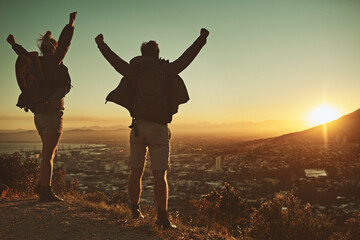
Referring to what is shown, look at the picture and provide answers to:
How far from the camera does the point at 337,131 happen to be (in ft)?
300

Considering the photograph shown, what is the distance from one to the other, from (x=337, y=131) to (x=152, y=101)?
10249 cm

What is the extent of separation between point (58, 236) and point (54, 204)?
1.25 metres

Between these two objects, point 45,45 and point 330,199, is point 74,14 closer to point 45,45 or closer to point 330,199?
point 45,45

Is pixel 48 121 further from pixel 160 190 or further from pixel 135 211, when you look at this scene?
pixel 160 190

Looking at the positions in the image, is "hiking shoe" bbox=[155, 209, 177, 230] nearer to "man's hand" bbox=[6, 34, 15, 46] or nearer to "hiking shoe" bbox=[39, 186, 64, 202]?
"hiking shoe" bbox=[39, 186, 64, 202]

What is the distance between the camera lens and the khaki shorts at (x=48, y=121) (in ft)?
13.5

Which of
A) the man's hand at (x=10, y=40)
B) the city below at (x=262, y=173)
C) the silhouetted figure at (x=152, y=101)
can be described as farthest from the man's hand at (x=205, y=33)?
the city below at (x=262, y=173)

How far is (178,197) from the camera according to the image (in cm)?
4150

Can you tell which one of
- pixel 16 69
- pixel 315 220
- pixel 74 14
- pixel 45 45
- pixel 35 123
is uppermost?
pixel 74 14

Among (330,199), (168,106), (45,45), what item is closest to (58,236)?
(168,106)

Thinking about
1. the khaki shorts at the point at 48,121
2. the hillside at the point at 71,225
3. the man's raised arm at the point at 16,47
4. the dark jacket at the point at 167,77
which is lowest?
the hillside at the point at 71,225

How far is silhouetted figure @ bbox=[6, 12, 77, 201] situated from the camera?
13.4 ft

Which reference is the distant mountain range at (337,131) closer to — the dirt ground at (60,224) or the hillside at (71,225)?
the hillside at (71,225)

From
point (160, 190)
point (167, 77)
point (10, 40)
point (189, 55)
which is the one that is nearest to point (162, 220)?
point (160, 190)
